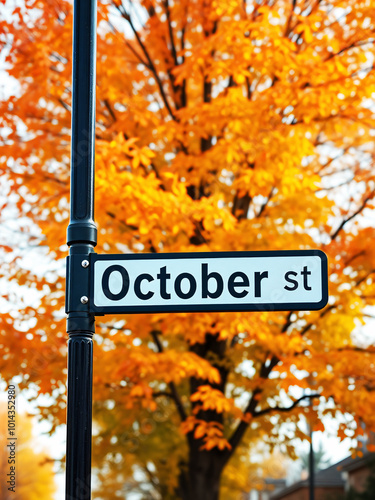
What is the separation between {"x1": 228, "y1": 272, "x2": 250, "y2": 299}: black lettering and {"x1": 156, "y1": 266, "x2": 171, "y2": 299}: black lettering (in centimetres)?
28

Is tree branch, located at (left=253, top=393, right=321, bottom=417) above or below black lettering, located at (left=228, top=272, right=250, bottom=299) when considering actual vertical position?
below

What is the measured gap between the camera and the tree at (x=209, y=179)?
25.8 ft

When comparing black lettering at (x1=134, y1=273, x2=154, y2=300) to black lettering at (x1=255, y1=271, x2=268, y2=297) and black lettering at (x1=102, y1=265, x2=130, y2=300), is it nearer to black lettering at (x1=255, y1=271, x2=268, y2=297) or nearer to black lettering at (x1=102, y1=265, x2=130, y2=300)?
black lettering at (x1=102, y1=265, x2=130, y2=300)

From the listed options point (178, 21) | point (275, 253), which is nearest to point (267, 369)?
point (178, 21)

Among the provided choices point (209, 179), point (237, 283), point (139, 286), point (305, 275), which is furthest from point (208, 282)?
point (209, 179)

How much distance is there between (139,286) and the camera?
3107 mm

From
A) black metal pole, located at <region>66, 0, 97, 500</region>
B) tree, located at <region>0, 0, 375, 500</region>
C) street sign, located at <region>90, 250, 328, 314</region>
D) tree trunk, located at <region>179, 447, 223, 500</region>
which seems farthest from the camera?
tree trunk, located at <region>179, 447, 223, 500</region>

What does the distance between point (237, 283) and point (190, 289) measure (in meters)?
0.21

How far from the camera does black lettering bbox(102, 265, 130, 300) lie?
10.1 feet

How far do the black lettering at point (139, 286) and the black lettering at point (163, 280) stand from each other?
4 cm

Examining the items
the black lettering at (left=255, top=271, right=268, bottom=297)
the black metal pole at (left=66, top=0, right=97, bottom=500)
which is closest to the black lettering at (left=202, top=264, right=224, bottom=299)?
the black lettering at (left=255, top=271, right=268, bottom=297)

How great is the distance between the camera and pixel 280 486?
4944cm

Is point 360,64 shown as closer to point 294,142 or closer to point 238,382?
point 294,142

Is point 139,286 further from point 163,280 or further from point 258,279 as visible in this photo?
point 258,279
